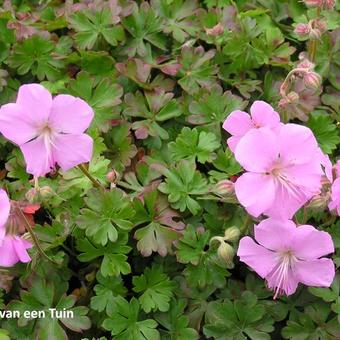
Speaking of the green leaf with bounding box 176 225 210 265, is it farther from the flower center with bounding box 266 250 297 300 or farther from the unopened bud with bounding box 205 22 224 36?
the unopened bud with bounding box 205 22 224 36

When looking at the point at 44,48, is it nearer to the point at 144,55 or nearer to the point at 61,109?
the point at 144,55

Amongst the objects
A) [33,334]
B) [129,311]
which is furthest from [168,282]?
[33,334]

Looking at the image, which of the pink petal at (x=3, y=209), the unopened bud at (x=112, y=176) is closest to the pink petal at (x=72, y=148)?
the pink petal at (x=3, y=209)

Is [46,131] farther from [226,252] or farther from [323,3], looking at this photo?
[323,3]

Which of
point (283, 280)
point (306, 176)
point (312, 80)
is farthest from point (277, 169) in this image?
point (312, 80)

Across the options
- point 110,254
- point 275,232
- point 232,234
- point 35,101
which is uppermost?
point 35,101

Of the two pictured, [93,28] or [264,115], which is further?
[93,28]

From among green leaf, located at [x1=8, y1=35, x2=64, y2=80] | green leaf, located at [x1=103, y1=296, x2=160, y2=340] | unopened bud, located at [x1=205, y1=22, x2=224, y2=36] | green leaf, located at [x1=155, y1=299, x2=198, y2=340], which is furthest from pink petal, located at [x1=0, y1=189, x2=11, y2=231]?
unopened bud, located at [x1=205, y1=22, x2=224, y2=36]
